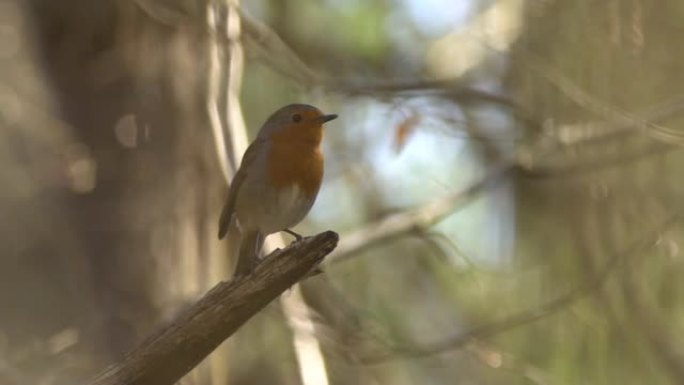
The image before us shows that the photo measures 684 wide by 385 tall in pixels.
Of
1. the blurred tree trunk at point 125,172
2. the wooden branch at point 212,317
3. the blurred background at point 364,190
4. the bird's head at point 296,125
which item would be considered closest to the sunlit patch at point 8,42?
the blurred background at point 364,190

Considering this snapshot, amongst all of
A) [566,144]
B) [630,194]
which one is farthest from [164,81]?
[630,194]

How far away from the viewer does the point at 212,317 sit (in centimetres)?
254

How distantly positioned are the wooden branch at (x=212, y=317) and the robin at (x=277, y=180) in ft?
1.14

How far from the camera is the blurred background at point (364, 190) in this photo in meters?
4.11

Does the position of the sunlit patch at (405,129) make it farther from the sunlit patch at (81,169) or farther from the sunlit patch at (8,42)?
the sunlit patch at (8,42)

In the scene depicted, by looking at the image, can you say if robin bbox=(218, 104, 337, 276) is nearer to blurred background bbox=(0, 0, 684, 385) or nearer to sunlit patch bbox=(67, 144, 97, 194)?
blurred background bbox=(0, 0, 684, 385)

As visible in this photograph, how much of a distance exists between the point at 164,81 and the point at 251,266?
160 centimetres

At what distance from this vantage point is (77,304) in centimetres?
418

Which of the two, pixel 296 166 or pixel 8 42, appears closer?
pixel 296 166

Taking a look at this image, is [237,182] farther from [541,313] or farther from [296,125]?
[541,313]

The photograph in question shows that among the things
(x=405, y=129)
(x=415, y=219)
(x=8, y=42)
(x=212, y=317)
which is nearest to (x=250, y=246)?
(x=212, y=317)

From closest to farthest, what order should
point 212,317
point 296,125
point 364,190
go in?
point 212,317
point 296,125
point 364,190

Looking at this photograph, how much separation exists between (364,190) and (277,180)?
234 cm

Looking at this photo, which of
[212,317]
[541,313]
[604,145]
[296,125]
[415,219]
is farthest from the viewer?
[604,145]
